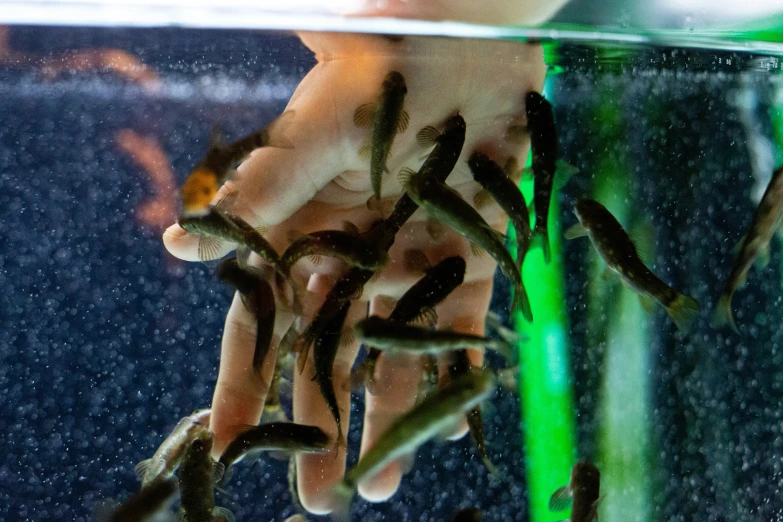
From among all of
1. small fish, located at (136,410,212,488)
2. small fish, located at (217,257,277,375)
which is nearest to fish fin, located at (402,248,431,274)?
small fish, located at (217,257,277,375)

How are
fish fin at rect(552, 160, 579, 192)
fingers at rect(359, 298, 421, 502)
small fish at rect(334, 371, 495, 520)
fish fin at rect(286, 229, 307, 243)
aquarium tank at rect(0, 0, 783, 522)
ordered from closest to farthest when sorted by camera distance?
small fish at rect(334, 371, 495, 520), aquarium tank at rect(0, 0, 783, 522), fish fin at rect(552, 160, 579, 192), fish fin at rect(286, 229, 307, 243), fingers at rect(359, 298, 421, 502)

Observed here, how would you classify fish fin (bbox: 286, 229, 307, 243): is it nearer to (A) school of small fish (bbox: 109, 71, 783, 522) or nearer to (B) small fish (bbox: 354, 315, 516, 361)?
(A) school of small fish (bbox: 109, 71, 783, 522)

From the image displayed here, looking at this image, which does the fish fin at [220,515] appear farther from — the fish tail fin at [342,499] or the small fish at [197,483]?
the fish tail fin at [342,499]

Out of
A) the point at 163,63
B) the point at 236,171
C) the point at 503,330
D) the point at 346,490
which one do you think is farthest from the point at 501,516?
the point at 163,63

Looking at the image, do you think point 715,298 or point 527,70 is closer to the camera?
point 527,70

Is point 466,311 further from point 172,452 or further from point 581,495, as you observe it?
point 172,452

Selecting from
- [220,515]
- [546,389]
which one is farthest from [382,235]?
[546,389]

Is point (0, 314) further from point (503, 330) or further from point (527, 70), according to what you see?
point (527, 70)

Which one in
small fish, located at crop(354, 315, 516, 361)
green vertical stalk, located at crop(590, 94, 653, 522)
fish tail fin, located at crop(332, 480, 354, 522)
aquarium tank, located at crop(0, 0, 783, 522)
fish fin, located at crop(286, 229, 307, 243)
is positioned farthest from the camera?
green vertical stalk, located at crop(590, 94, 653, 522)
